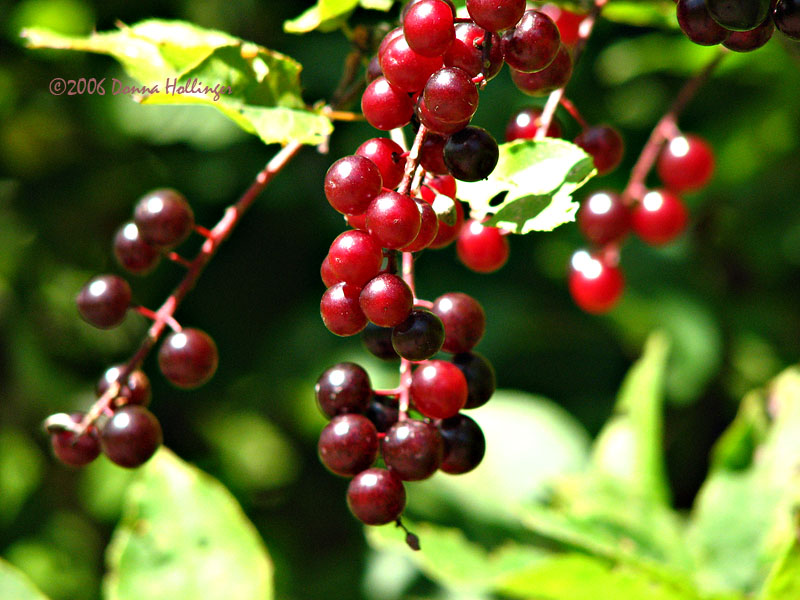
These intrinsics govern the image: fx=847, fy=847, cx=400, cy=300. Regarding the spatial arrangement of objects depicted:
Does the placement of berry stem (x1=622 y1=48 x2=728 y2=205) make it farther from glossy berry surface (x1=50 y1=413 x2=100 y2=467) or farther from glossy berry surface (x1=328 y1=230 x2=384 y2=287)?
glossy berry surface (x1=50 y1=413 x2=100 y2=467)

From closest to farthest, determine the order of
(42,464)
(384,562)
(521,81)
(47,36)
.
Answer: (521,81)
(47,36)
(384,562)
(42,464)

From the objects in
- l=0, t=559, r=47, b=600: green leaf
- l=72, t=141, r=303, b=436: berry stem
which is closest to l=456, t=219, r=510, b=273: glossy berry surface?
l=72, t=141, r=303, b=436: berry stem

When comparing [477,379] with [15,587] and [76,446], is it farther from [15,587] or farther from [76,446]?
[15,587]

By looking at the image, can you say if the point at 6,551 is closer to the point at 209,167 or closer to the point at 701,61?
the point at 209,167

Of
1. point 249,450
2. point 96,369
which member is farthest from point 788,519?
point 96,369

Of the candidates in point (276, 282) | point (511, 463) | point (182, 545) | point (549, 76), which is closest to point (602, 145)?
point (549, 76)

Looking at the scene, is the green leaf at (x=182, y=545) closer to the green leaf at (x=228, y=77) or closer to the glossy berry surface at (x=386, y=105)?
the green leaf at (x=228, y=77)
